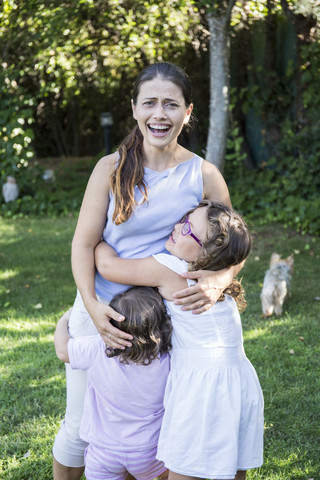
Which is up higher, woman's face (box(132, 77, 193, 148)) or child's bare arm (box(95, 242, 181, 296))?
woman's face (box(132, 77, 193, 148))

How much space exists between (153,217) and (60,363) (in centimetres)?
222

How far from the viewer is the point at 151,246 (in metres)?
2.13

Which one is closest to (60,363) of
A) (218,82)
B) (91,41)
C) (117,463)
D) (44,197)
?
(117,463)

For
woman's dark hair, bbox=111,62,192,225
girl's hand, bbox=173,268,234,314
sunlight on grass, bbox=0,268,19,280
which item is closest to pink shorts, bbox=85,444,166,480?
girl's hand, bbox=173,268,234,314

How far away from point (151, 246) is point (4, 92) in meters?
7.56

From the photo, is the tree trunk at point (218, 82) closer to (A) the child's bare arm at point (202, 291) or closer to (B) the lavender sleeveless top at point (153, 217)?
(B) the lavender sleeveless top at point (153, 217)

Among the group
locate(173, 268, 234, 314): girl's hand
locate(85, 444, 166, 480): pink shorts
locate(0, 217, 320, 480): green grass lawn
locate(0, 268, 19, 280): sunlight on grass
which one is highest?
locate(173, 268, 234, 314): girl's hand

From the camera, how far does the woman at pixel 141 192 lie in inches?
82.0

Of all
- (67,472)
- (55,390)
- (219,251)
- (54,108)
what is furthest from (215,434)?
(54,108)

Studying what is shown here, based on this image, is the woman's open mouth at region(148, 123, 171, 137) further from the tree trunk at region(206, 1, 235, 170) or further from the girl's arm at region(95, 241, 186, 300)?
the tree trunk at region(206, 1, 235, 170)

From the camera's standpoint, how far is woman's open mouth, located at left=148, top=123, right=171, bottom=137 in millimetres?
2078

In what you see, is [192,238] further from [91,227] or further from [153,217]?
[91,227]

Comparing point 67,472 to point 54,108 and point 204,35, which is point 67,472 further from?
point 54,108

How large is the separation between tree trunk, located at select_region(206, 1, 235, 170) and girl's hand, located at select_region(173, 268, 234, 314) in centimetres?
414
